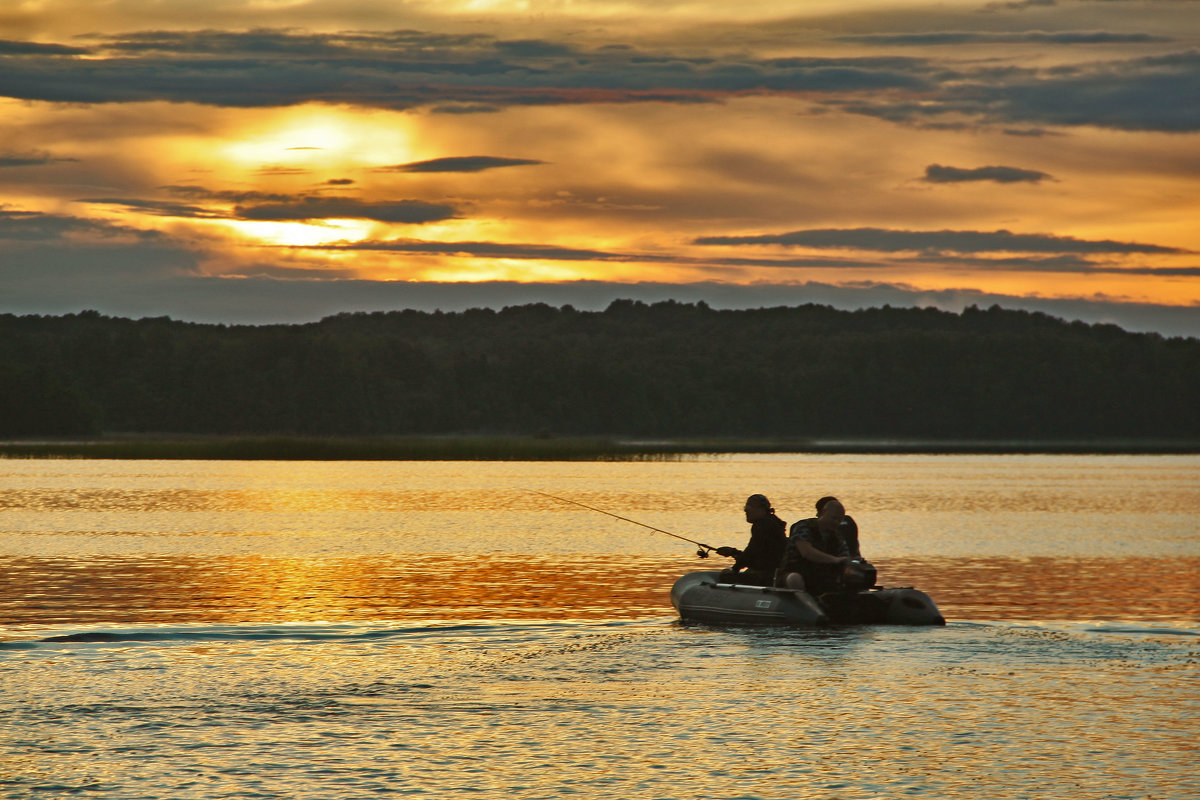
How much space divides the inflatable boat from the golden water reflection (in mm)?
1962

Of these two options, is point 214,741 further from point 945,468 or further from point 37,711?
point 945,468

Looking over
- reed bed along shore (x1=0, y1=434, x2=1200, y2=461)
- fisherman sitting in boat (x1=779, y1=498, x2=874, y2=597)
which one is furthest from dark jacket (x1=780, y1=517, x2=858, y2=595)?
reed bed along shore (x1=0, y1=434, x2=1200, y2=461)

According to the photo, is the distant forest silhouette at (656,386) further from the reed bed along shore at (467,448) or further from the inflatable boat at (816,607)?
the inflatable boat at (816,607)

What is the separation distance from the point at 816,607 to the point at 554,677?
15.8 feet

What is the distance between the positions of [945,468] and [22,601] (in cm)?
9413

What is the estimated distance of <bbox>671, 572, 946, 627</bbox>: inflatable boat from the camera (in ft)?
64.3

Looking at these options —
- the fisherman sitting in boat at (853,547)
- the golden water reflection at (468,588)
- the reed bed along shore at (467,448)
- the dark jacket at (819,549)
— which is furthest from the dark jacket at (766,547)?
the reed bed along shore at (467,448)

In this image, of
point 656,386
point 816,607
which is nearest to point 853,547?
point 816,607

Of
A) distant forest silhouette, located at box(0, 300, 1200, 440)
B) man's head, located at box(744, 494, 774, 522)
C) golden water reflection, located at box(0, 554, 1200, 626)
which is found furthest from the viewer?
distant forest silhouette, located at box(0, 300, 1200, 440)

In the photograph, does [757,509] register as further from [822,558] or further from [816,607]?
[816,607]

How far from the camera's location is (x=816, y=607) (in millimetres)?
19500

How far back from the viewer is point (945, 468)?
361 ft

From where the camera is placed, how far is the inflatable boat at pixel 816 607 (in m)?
19.6

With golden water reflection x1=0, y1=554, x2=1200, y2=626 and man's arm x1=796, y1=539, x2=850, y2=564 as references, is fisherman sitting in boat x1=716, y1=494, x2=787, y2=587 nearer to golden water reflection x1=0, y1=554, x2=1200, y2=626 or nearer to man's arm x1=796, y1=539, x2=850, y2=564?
man's arm x1=796, y1=539, x2=850, y2=564
